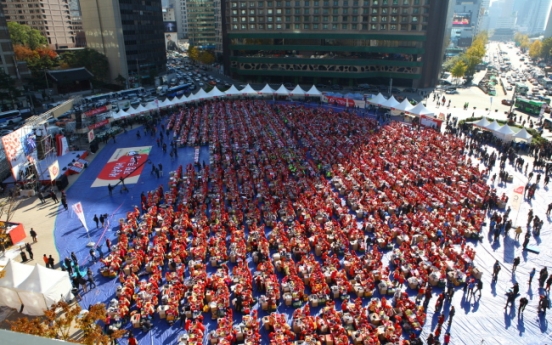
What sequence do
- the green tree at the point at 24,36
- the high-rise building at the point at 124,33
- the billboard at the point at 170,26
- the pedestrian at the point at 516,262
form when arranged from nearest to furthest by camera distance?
the pedestrian at the point at 516,262
the high-rise building at the point at 124,33
the green tree at the point at 24,36
the billboard at the point at 170,26

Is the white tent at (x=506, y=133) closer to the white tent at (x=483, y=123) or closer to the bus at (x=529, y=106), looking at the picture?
the white tent at (x=483, y=123)

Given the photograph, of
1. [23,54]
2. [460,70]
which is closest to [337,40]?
[460,70]

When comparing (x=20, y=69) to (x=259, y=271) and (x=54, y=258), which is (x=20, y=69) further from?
(x=259, y=271)

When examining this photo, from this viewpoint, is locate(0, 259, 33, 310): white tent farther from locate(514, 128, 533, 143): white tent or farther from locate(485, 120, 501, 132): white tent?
locate(485, 120, 501, 132): white tent

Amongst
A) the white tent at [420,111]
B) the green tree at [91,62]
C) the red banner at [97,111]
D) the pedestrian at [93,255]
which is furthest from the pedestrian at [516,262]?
the green tree at [91,62]

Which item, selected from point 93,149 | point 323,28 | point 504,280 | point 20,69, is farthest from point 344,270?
point 20,69

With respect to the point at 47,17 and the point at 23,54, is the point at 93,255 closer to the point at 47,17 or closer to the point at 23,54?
the point at 23,54

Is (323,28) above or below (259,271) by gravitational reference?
above
